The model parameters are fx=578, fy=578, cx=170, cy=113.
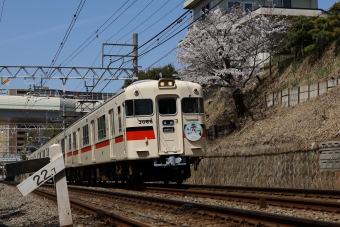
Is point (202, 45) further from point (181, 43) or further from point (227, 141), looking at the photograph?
point (227, 141)

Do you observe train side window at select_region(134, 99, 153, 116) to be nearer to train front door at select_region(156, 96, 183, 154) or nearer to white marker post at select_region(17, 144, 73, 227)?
train front door at select_region(156, 96, 183, 154)

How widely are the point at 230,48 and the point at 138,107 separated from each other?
15.6 meters

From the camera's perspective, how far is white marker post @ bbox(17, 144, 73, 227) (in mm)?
6282

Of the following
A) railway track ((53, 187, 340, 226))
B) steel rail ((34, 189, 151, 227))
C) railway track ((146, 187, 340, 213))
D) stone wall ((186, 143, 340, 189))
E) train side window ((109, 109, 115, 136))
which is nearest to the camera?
railway track ((53, 187, 340, 226))

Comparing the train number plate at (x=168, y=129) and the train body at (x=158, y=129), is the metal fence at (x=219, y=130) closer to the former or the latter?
the train body at (x=158, y=129)

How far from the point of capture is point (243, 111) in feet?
99.0

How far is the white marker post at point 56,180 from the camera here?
6282 millimetres

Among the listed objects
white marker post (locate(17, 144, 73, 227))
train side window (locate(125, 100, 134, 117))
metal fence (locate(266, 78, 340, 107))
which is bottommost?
white marker post (locate(17, 144, 73, 227))

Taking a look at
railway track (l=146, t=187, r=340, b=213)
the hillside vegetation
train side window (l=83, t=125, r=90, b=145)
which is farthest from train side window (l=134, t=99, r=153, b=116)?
the hillside vegetation

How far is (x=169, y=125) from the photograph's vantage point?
50.8 ft

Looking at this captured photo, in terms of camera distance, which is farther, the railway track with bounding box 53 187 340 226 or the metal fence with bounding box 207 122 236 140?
the metal fence with bounding box 207 122 236 140

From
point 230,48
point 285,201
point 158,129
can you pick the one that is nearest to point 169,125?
point 158,129

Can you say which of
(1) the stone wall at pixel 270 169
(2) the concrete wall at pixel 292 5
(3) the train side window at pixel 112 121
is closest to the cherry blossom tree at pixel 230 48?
(2) the concrete wall at pixel 292 5

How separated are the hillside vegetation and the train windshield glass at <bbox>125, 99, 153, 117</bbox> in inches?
240
